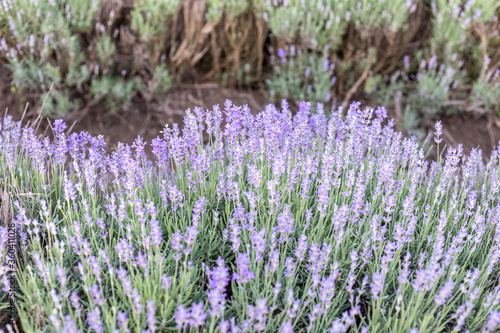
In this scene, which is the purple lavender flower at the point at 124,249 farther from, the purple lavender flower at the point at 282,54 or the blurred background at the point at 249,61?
the purple lavender flower at the point at 282,54

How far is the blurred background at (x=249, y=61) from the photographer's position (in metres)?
4.68

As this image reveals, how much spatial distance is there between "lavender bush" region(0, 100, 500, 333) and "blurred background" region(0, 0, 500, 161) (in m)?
2.02

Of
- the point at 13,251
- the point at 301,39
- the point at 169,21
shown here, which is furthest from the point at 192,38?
the point at 13,251

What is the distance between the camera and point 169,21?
4.95 meters

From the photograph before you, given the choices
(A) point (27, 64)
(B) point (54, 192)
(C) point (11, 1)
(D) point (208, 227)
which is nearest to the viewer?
(D) point (208, 227)

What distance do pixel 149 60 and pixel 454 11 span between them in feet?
10.2

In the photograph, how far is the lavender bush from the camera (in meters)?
1.85

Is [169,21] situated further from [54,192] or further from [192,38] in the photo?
[54,192]

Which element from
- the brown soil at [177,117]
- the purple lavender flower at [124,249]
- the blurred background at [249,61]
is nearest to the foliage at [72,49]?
the blurred background at [249,61]

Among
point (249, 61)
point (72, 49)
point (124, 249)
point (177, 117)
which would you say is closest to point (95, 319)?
point (124, 249)

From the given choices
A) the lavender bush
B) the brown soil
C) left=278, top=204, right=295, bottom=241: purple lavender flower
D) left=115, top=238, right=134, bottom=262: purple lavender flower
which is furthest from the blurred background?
left=278, top=204, right=295, bottom=241: purple lavender flower

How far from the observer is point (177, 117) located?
16.9 feet

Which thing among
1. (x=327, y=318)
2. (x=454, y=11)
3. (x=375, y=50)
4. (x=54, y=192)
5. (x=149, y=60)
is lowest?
(x=327, y=318)

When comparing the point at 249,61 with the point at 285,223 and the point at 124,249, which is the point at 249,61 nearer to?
the point at 285,223
